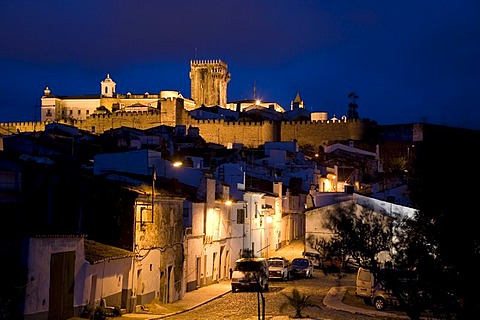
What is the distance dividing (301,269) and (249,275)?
6.23 metres

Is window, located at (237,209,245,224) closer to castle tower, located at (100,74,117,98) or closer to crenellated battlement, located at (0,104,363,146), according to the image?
crenellated battlement, located at (0,104,363,146)

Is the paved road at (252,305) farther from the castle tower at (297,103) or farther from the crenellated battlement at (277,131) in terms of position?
the castle tower at (297,103)

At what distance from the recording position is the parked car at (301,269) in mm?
31781

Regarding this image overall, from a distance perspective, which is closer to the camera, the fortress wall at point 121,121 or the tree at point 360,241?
the tree at point 360,241

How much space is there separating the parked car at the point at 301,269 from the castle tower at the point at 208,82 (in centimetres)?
8144

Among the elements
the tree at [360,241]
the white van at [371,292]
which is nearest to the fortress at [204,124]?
the white van at [371,292]

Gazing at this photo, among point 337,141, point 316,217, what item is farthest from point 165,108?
point 316,217

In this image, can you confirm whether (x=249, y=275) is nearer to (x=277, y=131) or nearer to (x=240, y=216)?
(x=240, y=216)

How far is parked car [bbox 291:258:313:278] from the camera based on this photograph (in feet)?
104

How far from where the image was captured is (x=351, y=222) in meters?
14.8

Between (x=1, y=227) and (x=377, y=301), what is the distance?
38.0ft

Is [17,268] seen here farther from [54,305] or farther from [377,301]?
[377,301]

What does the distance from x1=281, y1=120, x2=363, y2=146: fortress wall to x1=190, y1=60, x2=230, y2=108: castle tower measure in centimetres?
3008

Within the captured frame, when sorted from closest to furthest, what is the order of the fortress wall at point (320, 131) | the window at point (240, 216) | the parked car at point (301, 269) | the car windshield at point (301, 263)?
the parked car at point (301, 269)
the car windshield at point (301, 263)
the window at point (240, 216)
the fortress wall at point (320, 131)
